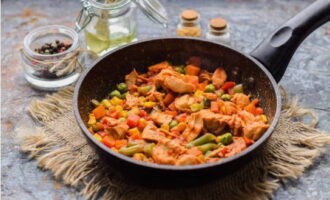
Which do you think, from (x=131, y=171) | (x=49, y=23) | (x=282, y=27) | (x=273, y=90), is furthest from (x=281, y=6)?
(x=131, y=171)

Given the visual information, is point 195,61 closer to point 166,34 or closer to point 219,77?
point 219,77

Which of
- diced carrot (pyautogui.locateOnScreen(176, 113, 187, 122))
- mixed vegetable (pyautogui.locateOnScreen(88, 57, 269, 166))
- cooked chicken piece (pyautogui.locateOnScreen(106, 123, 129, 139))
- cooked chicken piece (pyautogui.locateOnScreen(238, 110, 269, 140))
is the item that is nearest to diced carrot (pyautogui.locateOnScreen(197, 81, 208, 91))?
mixed vegetable (pyautogui.locateOnScreen(88, 57, 269, 166))

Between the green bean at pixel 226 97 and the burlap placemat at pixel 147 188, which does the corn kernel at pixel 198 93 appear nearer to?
the green bean at pixel 226 97

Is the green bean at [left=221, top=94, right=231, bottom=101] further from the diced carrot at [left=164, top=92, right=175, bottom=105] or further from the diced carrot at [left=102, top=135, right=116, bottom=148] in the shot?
the diced carrot at [left=102, top=135, right=116, bottom=148]

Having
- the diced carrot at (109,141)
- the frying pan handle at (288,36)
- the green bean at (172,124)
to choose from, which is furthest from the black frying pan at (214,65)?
the green bean at (172,124)

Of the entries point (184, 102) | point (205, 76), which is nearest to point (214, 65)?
point (205, 76)

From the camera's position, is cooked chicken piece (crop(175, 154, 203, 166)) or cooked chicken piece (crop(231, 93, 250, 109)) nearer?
cooked chicken piece (crop(175, 154, 203, 166))
